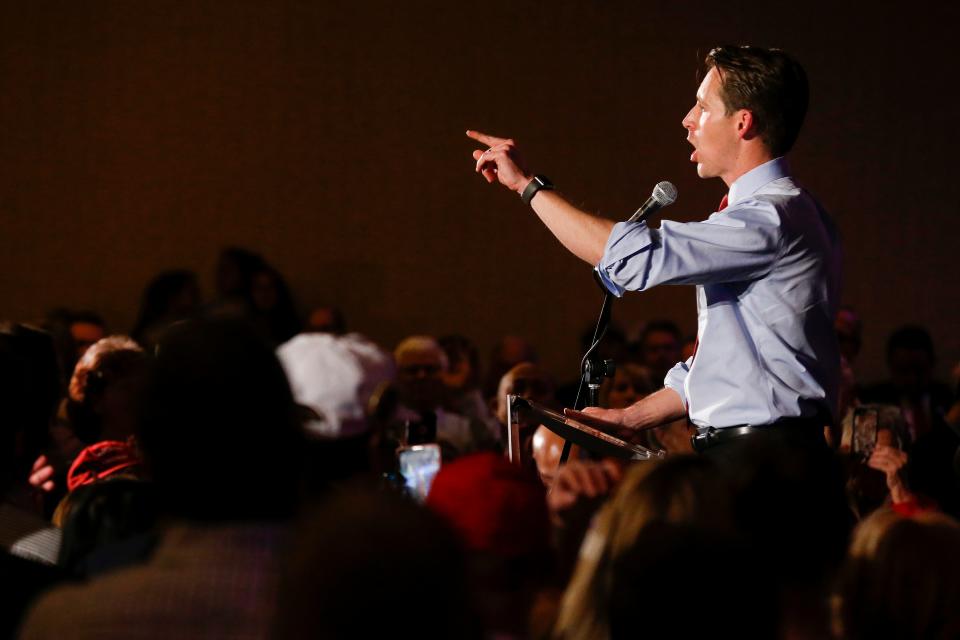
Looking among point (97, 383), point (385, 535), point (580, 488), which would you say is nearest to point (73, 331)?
point (97, 383)

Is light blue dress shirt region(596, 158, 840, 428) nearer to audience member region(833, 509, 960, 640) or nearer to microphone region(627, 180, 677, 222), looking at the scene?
microphone region(627, 180, 677, 222)

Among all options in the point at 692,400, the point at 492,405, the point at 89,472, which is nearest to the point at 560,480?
the point at 692,400

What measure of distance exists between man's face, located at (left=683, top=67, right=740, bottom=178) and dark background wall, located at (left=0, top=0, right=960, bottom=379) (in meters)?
4.77

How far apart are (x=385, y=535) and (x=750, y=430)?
4.61 feet

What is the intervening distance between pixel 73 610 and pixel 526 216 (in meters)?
6.23

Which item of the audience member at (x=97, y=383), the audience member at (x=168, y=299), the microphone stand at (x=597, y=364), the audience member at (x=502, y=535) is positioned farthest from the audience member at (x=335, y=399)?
the audience member at (x=168, y=299)

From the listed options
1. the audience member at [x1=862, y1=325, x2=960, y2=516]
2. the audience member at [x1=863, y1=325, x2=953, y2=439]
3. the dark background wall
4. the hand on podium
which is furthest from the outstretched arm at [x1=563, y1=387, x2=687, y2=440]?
the dark background wall

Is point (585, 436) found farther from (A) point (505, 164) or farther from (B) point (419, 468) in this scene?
(A) point (505, 164)

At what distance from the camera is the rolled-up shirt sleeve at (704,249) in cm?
238

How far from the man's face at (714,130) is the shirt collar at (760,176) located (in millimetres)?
49

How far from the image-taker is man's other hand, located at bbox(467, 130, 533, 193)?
2545 mm

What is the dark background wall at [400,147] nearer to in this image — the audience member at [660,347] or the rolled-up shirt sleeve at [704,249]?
the audience member at [660,347]

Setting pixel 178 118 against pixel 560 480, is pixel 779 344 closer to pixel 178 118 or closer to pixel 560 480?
pixel 560 480

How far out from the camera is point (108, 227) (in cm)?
746
